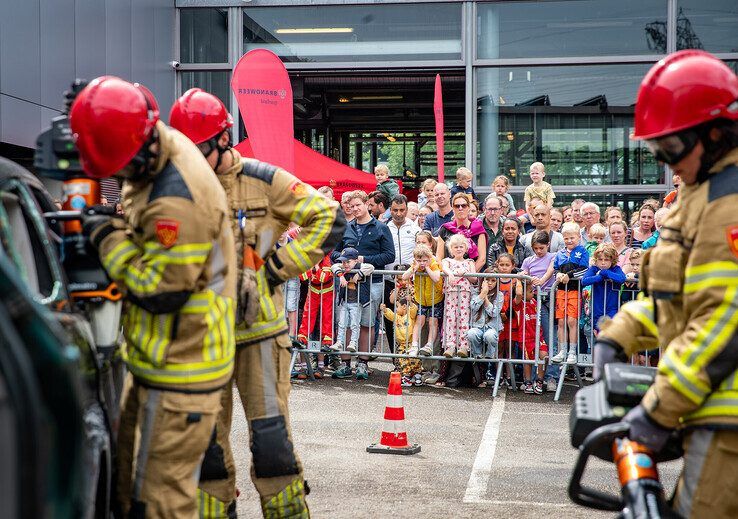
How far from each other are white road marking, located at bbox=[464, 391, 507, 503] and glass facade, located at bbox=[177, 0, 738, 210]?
8334 millimetres

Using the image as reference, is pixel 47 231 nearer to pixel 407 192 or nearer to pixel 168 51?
pixel 168 51

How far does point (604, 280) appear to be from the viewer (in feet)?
33.3

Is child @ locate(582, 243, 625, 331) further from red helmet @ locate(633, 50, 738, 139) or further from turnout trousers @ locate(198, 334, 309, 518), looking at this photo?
red helmet @ locate(633, 50, 738, 139)

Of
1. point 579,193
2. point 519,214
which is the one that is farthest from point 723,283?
point 579,193

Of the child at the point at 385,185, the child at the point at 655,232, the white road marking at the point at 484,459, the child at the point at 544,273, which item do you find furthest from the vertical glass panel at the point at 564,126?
the white road marking at the point at 484,459

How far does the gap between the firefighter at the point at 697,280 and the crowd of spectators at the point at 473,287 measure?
6.83m

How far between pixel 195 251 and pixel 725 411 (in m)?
1.91

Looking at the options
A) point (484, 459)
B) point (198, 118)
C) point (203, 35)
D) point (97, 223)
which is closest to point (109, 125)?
point (97, 223)

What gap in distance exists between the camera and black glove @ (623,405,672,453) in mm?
3250

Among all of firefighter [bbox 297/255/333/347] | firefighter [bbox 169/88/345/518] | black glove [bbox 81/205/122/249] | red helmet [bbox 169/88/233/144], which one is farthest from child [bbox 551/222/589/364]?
black glove [bbox 81/205/122/249]

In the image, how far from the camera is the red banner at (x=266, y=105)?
12.4 metres

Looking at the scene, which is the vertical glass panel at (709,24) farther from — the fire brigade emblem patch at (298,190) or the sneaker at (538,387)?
the fire brigade emblem patch at (298,190)

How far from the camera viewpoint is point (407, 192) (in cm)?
2330

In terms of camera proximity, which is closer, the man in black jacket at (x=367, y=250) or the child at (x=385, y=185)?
the man in black jacket at (x=367, y=250)
